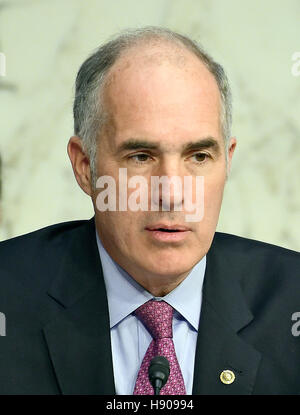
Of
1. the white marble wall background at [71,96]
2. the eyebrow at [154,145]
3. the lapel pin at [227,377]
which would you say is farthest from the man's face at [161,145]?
the white marble wall background at [71,96]

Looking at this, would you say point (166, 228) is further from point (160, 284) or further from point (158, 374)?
point (158, 374)

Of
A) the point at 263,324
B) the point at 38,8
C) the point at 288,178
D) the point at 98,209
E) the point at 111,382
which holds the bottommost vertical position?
the point at 111,382

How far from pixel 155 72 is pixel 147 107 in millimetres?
89

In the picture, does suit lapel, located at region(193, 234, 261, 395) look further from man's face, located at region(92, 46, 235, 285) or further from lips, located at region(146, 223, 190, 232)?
lips, located at region(146, 223, 190, 232)

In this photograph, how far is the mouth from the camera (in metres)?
1.78

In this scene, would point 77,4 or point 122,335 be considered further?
point 77,4

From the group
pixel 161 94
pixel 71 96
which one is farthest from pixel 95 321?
pixel 71 96

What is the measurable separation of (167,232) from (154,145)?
0.19 m

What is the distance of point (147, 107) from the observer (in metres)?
1.79

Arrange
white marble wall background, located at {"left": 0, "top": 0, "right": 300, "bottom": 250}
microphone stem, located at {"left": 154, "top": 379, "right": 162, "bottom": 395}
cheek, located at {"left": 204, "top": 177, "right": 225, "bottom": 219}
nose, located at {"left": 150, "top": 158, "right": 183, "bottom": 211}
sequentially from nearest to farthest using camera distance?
microphone stem, located at {"left": 154, "top": 379, "right": 162, "bottom": 395} < nose, located at {"left": 150, "top": 158, "right": 183, "bottom": 211} < cheek, located at {"left": 204, "top": 177, "right": 225, "bottom": 219} < white marble wall background, located at {"left": 0, "top": 0, "right": 300, "bottom": 250}

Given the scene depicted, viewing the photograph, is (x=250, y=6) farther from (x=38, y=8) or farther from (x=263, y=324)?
(x=263, y=324)

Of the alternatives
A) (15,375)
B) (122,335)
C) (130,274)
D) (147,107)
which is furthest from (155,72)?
(15,375)

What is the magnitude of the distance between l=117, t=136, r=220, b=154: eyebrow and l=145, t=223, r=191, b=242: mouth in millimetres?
171

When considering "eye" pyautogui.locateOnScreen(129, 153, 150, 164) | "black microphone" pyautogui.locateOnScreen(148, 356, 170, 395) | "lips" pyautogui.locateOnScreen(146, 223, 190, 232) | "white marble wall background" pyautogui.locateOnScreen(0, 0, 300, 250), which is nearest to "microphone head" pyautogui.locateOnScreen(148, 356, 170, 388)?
"black microphone" pyautogui.locateOnScreen(148, 356, 170, 395)
